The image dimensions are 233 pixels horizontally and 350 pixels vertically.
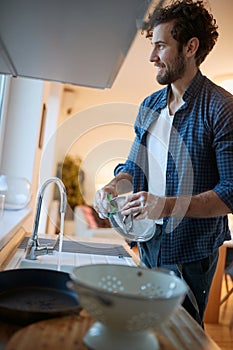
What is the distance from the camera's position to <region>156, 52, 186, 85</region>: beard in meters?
1.21

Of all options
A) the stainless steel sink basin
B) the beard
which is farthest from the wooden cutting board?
the beard

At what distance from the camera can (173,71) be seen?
1.21 m

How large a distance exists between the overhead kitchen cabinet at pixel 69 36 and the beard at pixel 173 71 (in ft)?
0.44

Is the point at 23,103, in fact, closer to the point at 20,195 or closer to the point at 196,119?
the point at 20,195

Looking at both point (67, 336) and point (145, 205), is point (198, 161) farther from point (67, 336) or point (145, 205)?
point (67, 336)

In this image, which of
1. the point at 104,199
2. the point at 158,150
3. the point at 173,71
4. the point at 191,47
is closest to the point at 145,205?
the point at 104,199

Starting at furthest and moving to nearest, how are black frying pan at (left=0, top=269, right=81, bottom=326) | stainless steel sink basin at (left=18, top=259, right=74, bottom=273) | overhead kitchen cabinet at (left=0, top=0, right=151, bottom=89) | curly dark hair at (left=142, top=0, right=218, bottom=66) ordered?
curly dark hair at (left=142, top=0, right=218, bottom=66)
stainless steel sink basin at (left=18, top=259, right=74, bottom=273)
overhead kitchen cabinet at (left=0, top=0, right=151, bottom=89)
black frying pan at (left=0, top=269, right=81, bottom=326)

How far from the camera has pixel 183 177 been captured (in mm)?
1147

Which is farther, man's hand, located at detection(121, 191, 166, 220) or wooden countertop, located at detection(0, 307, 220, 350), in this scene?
man's hand, located at detection(121, 191, 166, 220)

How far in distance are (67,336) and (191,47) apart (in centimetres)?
99

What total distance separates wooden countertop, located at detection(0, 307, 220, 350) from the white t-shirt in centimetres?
57

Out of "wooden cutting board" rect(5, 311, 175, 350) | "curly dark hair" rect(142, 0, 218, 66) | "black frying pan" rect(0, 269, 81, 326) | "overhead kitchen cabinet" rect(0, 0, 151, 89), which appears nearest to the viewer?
"wooden cutting board" rect(5, 311, 175, 350)

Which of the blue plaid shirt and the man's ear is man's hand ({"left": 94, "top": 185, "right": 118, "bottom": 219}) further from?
the man's ear

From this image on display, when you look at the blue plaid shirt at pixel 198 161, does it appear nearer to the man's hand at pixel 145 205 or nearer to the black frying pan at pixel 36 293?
the man's hand at pixel 145 205
